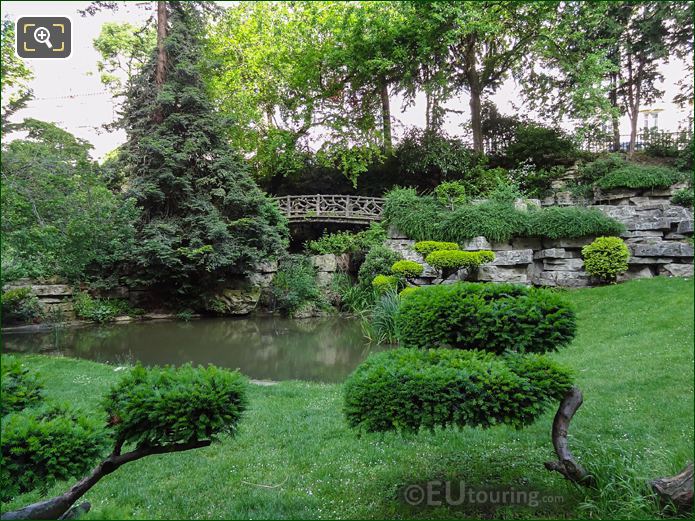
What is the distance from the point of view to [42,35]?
108 cm

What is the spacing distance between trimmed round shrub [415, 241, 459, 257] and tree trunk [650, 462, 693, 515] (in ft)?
23.6

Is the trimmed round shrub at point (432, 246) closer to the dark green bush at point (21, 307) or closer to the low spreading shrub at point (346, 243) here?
the low spreading shrub at point (346, 243)

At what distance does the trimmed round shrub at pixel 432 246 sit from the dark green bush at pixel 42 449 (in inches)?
309

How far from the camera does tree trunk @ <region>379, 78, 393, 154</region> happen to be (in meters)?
12.1

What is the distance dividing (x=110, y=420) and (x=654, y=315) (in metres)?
5.72

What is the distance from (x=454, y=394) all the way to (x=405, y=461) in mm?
1010

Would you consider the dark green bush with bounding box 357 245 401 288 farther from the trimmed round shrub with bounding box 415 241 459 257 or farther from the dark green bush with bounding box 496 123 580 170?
the dark green bush with bounding box 496 123 580 170

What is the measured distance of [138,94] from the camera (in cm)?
912

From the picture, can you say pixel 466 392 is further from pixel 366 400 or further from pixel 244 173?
pixel 244 173

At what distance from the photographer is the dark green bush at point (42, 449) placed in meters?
1.20

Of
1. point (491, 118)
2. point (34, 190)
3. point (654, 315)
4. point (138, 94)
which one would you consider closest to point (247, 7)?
point (138, 94)

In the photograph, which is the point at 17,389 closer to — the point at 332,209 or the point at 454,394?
the point at 454,394

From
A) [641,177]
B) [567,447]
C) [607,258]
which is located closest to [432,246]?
[607,258]

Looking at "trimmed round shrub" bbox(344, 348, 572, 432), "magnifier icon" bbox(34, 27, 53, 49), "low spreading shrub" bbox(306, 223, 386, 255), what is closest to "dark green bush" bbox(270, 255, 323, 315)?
"low spreading shrub" bbox(306, 223, 386, 255)
